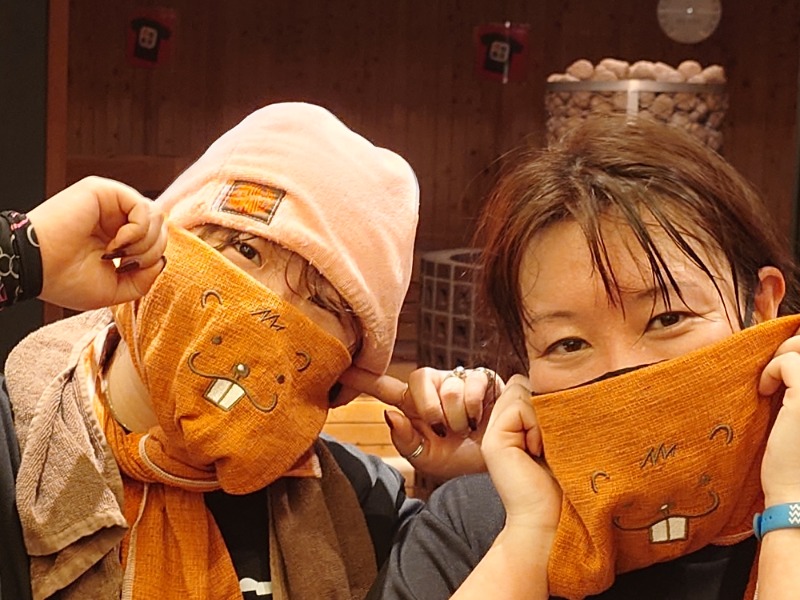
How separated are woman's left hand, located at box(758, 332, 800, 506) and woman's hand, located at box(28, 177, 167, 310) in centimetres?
67

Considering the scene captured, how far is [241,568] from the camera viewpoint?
5.00 feet

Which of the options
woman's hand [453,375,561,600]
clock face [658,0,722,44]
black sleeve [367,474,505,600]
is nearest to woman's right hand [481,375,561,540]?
woman's hand [453,375,561,600]

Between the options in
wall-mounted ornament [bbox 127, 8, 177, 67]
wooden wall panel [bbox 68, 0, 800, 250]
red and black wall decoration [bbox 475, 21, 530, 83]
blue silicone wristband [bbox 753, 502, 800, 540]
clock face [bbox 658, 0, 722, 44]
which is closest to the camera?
blue silicone wristband [bbox 753, 502, 800, 540]

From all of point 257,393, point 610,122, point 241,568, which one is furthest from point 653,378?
point 241,568

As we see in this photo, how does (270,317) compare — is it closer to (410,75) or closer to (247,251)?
(247,251)

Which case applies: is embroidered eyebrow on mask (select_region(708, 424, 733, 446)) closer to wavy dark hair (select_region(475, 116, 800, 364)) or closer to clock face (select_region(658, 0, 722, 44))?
wavy dark hair (select_region(475, 116, 800, 364))

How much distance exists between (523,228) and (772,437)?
337 millimetres

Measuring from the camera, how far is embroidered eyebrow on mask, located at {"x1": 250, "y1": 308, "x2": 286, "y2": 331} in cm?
138

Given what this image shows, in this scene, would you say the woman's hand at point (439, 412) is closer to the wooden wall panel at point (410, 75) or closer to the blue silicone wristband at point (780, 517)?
the blue silicone wristband at point (780, 517)

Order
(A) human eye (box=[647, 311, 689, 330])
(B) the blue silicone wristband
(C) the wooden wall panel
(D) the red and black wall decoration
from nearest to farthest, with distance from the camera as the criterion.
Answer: (B) the blue silicone wristband < (A) human eye (box=[647, 311, 689, 330]) < (D) the red and black wall decoration < (C) the wooden wall panel

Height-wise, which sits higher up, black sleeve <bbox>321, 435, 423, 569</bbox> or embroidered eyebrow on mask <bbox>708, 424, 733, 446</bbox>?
embroidered eyebrow on mask <bbox>708, 424, 733, 446</bbox>

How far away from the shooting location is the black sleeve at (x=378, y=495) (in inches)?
63.9

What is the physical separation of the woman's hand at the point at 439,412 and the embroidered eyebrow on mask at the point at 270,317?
185mm

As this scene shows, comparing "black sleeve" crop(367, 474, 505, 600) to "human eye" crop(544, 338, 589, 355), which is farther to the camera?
"black sleeve" crop(367, 474, 505, 600)
